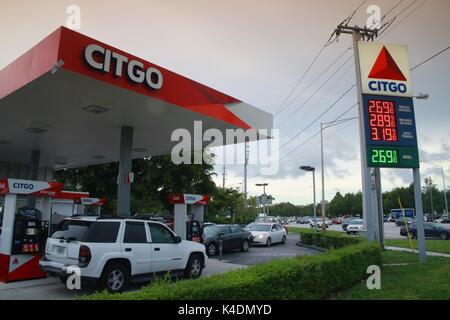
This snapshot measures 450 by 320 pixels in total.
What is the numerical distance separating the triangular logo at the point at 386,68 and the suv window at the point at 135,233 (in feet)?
32.1

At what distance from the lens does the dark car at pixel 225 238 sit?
17953mm

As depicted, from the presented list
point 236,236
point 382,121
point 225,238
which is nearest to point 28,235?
point 225,238

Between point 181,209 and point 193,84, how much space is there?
4.54 meters

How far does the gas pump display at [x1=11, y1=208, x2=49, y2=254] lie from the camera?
1041cm

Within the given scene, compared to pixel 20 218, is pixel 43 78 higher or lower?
higher

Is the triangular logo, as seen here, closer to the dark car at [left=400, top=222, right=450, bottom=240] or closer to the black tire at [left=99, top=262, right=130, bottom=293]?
the black tire at [left=99, top=262, right=130, bottom=293]

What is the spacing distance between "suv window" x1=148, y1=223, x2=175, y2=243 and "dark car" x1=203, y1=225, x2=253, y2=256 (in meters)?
Result: 7.25

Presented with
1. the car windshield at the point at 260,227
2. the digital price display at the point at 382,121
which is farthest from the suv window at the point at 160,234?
the car windshield at the point at 260,227

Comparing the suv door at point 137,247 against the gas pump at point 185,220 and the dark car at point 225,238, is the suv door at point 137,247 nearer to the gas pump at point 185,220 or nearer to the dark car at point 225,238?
the gas pump at point 185,220

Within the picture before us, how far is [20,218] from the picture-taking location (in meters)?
10.6

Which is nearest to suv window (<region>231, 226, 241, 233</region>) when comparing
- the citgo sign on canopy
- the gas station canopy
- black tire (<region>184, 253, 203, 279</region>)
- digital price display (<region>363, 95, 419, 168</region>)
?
the gas station canopy
